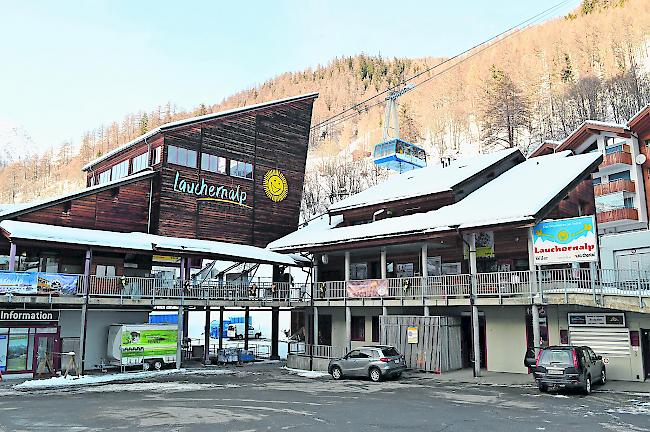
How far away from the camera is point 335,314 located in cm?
3597

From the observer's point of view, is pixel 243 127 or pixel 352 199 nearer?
pixel 352 199

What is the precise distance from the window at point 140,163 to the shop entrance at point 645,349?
98.9ft

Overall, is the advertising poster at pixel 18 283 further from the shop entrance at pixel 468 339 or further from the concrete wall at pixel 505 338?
the concrete wall at pixel 505 338

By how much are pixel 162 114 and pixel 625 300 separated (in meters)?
172

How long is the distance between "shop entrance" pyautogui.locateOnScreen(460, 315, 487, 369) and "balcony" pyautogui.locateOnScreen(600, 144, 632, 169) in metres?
24.1

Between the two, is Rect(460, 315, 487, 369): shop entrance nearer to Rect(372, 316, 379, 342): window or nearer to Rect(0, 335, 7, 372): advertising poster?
Rect(372, 316, 379, 342): window

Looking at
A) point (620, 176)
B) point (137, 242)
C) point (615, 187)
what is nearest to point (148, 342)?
point (137, 242)

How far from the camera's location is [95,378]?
26.7 metres

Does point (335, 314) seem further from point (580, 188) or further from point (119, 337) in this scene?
point (580, 188)

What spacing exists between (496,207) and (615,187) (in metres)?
24.4

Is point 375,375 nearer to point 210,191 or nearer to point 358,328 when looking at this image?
point 358,328

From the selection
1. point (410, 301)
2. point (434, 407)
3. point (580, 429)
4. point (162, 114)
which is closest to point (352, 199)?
A: point (410, 301)

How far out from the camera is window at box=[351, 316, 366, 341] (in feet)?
113

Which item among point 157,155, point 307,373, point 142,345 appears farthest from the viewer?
point 157,155
